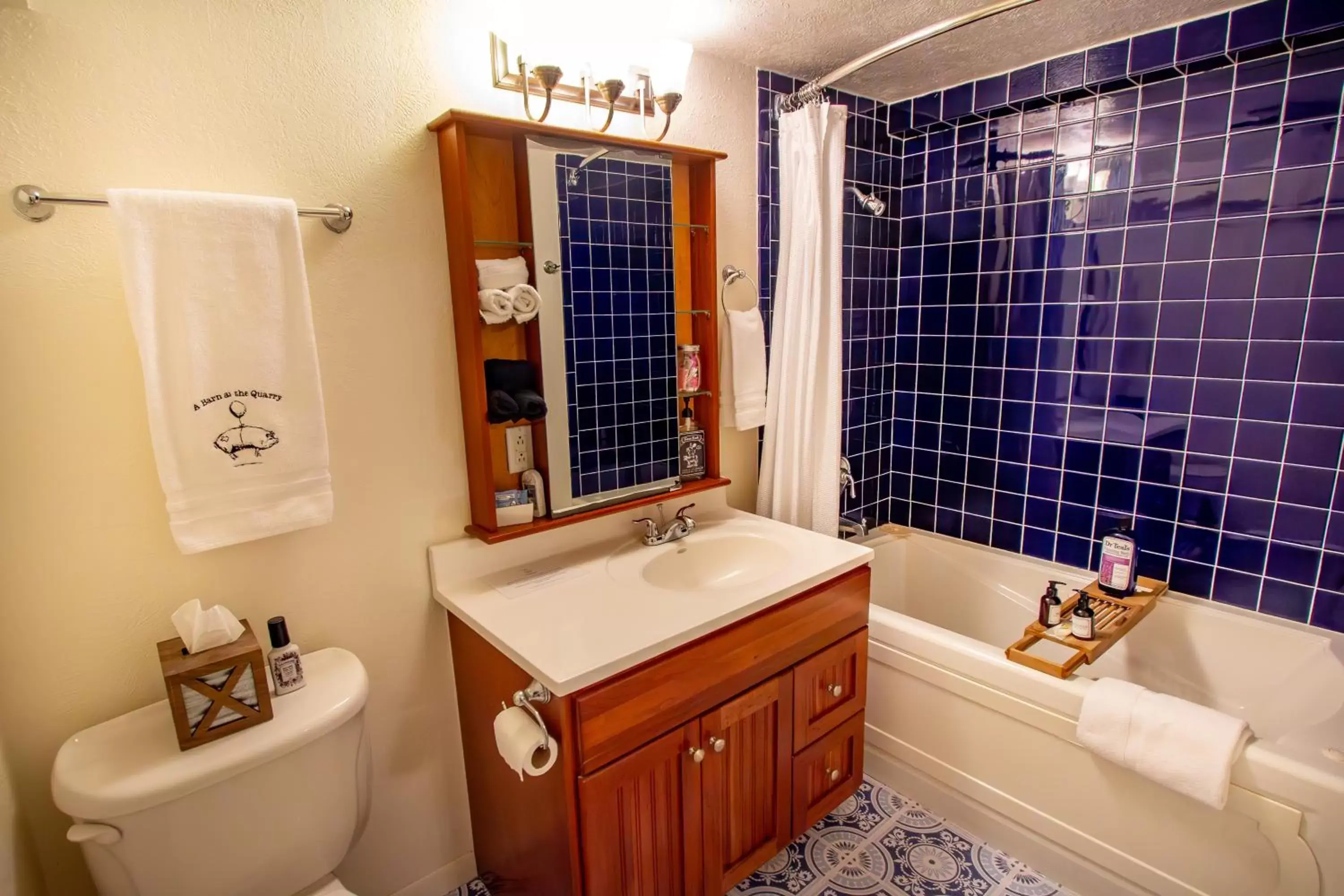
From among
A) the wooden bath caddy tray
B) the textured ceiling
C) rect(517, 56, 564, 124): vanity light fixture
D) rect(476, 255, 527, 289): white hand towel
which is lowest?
the wooden bath caddy tray

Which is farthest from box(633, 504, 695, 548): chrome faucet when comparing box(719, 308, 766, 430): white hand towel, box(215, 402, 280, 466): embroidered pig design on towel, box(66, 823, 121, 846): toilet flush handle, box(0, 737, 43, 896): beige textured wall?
box(0, 737, 43, 896): beige textured wall

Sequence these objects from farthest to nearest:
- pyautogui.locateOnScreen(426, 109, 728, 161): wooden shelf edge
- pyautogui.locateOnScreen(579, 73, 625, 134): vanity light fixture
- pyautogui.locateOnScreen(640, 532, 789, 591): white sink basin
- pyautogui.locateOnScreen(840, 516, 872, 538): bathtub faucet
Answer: pyautogui.locateOnScreen(840, 516, 872, 538): bathtub faucet → pyautogui.locateOnScreen(640, 532, 789, 591): white sink basin → pyautogui.locateOnScreen(579, 73, 625, 134): vanity light fixture → pyautogui.locateOnScreen(426, 109, 728, 161): wooden shelf edge

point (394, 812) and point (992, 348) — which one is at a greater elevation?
point (992, 348)

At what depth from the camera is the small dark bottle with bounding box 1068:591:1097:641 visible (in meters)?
1.73

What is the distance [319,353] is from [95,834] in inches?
33.7

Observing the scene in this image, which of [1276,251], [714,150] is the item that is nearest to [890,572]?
[1276,251]

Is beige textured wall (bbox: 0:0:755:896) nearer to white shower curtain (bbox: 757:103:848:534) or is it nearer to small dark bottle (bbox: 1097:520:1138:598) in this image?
white shower curtain (bbox: 757:103:848:534)

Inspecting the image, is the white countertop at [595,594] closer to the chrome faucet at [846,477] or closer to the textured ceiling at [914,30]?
the chrome faucet at [846,477]

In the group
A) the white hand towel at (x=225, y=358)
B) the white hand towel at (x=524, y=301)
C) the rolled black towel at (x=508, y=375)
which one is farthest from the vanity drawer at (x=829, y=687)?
the white hand towel at (x=225, y=358)

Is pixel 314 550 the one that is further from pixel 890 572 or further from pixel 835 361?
pixel 890 572

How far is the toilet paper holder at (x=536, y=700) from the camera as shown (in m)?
1.23

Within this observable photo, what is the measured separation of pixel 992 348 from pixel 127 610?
8.14 feet

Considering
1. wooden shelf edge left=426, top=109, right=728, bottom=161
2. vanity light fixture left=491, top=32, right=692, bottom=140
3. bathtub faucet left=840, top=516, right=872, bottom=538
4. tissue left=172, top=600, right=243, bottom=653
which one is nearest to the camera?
tissue left=172, top=600, right=243, bottom=653

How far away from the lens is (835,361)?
6.73 feet
